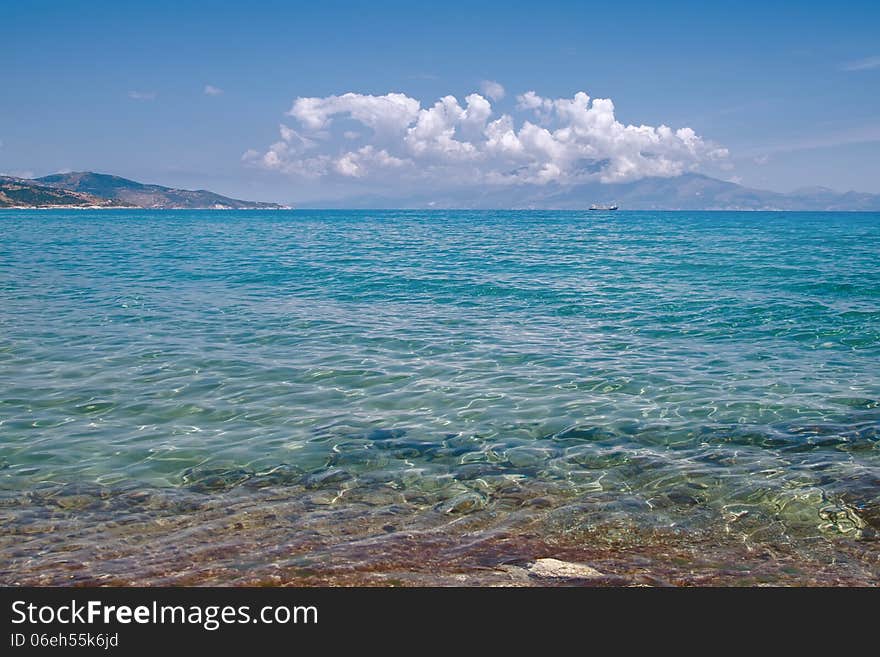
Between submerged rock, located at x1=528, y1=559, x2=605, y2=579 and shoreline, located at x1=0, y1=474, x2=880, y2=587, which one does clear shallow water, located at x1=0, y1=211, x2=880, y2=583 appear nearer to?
shoreline, located at x1=0, y1=474, x2=880, y2=587

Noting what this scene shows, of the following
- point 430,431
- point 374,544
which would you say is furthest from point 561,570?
point 430,431

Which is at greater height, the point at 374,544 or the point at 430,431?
the point at 430,431

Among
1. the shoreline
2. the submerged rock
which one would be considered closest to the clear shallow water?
the shoreline

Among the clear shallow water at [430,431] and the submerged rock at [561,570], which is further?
the clear shallow water at [430,431]

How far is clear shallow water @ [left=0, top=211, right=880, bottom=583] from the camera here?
25.7 ft

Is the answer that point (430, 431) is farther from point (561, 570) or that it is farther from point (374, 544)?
point (561, 570)

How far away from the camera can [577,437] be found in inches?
461

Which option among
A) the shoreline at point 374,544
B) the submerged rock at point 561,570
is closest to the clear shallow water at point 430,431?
the shoreline at point 374,544

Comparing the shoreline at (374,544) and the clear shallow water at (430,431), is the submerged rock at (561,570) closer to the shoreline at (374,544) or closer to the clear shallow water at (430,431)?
the shoreline at (374,544)

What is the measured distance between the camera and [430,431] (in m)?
12.1

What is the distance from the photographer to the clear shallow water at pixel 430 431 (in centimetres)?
785
